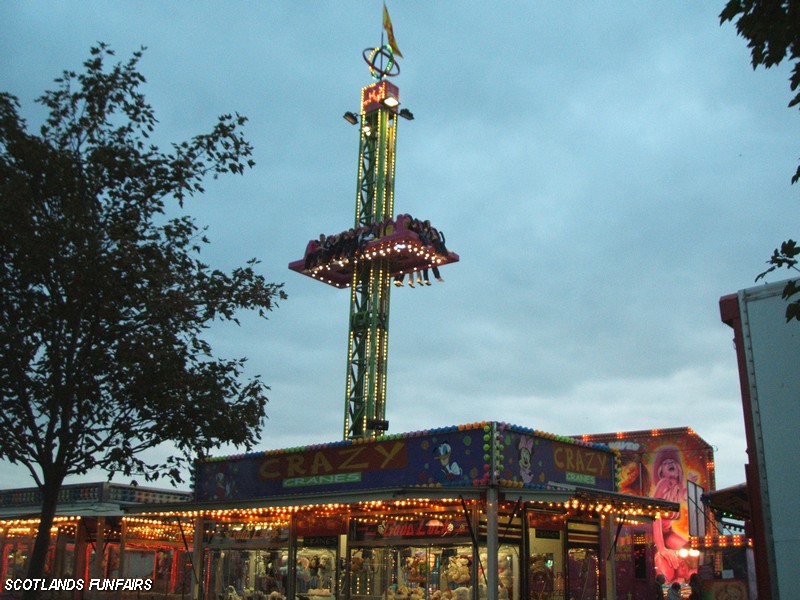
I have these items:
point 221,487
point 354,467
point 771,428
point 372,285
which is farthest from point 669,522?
point 771,428

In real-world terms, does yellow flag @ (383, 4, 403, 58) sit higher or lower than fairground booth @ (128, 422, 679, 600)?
higher

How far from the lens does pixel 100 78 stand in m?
16.8

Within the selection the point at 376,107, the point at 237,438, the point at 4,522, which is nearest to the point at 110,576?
the point at 4,522

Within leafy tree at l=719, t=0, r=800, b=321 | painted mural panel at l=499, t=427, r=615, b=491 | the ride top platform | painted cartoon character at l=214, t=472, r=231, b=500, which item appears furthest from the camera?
the ride top platform

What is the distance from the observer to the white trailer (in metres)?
10.6

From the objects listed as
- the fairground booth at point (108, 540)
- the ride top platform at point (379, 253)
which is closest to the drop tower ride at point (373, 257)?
the ride top platform at point (379, 253)

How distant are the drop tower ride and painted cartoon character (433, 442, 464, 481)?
15262 mm

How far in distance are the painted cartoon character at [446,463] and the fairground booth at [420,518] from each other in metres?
0.03

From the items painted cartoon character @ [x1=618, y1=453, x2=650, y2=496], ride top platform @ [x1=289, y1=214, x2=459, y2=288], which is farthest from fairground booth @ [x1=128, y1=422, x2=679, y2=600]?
painted cartoon character @ [x1=618, y1=453, x2=650, y2=496]

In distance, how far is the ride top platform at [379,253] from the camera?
35.3 m

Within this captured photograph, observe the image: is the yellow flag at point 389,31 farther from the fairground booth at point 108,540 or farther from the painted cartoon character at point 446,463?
the painted cartoon character at point 446,463

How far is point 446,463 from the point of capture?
19.4m

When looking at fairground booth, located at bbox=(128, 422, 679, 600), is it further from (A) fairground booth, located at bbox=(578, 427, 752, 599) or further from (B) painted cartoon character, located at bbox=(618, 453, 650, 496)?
(B) painted cartoon character, located at bbox=(618, 453, 650, 496)

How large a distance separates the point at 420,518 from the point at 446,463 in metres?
1.81
